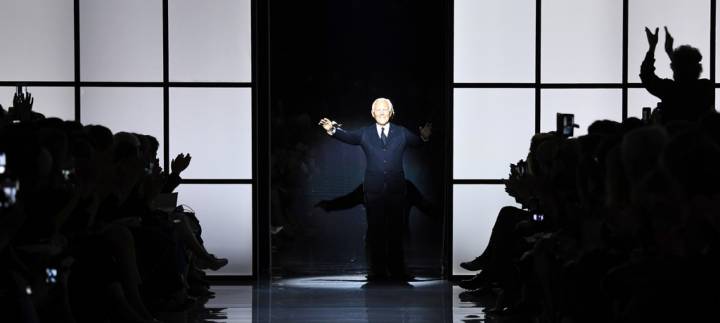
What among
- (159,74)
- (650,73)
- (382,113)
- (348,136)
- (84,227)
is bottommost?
(84,227)

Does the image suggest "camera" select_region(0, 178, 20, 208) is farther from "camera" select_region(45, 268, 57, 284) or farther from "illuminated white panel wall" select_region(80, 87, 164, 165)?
"illuminated white panel wall" select_region(80, 87, 164, 165)

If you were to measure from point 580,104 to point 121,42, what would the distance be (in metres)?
2.90

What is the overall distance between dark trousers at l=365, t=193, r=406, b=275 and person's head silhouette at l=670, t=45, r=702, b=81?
10.3 ft

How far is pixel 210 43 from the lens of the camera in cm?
738

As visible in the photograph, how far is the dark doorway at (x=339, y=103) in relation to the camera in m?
8.05

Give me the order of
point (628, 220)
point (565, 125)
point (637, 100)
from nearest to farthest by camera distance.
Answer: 1. point (628, 220)
2. point (565, 125)
3. point (637, 100)

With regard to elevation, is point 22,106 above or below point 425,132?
above

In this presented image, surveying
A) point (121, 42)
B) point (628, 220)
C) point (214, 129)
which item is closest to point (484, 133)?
point (214, 129)

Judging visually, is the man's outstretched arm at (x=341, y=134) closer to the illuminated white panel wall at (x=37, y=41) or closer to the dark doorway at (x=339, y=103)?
the dark doorway at (x=339, y=103)

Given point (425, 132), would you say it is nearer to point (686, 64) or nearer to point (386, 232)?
point (386, 232)

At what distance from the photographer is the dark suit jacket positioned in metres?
7.66

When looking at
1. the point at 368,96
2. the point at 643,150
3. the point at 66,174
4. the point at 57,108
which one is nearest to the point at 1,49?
the point at 57,108

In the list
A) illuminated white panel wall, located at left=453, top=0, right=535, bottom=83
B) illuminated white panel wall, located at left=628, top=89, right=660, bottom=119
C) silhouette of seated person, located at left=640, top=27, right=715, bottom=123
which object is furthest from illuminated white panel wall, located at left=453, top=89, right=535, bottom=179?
silhouette of seated person, located at left=640, top=27, right=715, bottom=123

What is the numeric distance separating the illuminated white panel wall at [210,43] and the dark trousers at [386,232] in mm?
1183
